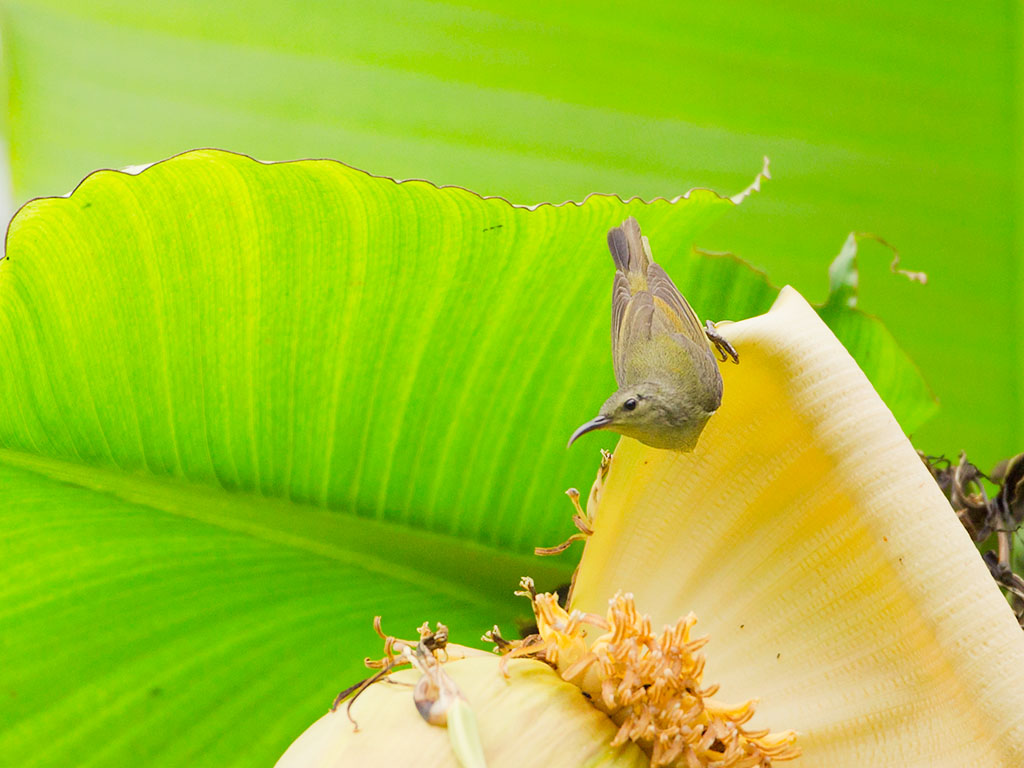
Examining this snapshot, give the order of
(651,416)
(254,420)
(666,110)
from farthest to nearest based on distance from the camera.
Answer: (666,110) → (254,420) → (651,416)

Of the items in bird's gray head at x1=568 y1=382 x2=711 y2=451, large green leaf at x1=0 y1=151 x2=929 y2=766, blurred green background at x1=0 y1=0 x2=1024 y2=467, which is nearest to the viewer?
bird's gray head at x1=568 y1=382 x2=711 y2=451

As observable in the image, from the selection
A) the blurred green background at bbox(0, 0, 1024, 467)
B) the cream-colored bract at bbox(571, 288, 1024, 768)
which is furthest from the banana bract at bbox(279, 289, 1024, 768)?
the blurred green background at bbox(0, 0, 1024, 467)

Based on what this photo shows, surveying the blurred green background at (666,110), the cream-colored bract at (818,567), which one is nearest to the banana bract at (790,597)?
the cream-colored bract at (818,567)

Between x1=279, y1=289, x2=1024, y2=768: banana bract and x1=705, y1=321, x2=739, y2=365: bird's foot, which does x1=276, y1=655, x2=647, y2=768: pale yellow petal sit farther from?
x1=705, y1=321, x2=739, y2=365: bird's foot

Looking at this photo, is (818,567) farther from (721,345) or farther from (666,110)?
(666,110)

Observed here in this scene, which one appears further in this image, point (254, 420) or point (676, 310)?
point (254, 420)

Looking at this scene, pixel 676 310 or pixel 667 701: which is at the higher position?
pixel 676 310

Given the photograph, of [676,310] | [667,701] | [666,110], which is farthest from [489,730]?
[666,110]

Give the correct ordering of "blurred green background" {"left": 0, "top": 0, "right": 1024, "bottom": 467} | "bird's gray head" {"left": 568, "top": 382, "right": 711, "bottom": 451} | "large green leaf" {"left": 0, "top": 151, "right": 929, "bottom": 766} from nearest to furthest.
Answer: "bird's gray head" {"left": 568, "top": 382, "right": 711, "bottom": 451}
"large green leaf" {"left": 0, "top": 151, "right": 929, "bottom": 766}
"blurred green background" {"left": 0, "top": 0, "right": 1024, "bottom": 467}

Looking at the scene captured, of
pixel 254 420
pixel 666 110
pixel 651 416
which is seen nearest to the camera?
pixel 651 416

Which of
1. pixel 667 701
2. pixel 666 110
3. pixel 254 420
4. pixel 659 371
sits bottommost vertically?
pixel 667 701
